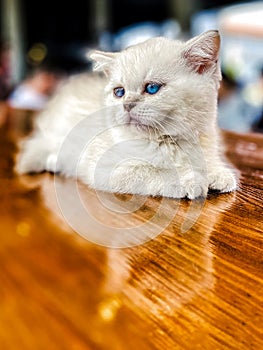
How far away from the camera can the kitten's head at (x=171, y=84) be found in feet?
2.42

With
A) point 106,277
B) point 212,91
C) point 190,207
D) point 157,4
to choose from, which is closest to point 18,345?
point 106,277

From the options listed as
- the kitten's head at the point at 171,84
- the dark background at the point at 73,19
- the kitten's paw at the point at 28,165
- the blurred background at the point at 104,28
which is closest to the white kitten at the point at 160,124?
the kitten's head at the point at 171,84

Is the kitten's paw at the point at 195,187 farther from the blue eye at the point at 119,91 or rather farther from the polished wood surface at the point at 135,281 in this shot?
the blue eye at the point at 119,91

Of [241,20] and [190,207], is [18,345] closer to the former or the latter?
[190,207]

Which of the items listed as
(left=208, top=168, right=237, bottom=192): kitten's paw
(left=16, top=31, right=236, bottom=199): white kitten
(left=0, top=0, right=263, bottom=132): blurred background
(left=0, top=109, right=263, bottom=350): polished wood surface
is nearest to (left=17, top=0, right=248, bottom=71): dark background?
(left=0, top=0, right=263, bottom=132): blurred background

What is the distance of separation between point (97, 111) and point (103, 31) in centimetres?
453

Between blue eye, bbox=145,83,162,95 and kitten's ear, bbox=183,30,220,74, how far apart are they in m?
0.07

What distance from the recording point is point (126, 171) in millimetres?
768

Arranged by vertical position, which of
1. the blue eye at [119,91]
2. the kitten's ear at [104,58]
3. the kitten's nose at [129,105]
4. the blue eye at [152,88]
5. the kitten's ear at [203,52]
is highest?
the kitten's ear at [203,52]

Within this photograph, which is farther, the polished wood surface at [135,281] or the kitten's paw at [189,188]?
the kitten's paw at [189,188]

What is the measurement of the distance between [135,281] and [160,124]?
355 millimetres

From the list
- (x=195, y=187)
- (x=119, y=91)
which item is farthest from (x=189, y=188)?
(x=119, y=91)

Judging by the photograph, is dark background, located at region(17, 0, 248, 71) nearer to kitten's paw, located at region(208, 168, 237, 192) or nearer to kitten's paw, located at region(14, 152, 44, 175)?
kitten's paw, located at region(14, 152, 44, 175)

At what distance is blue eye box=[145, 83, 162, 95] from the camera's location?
747 millimetres
